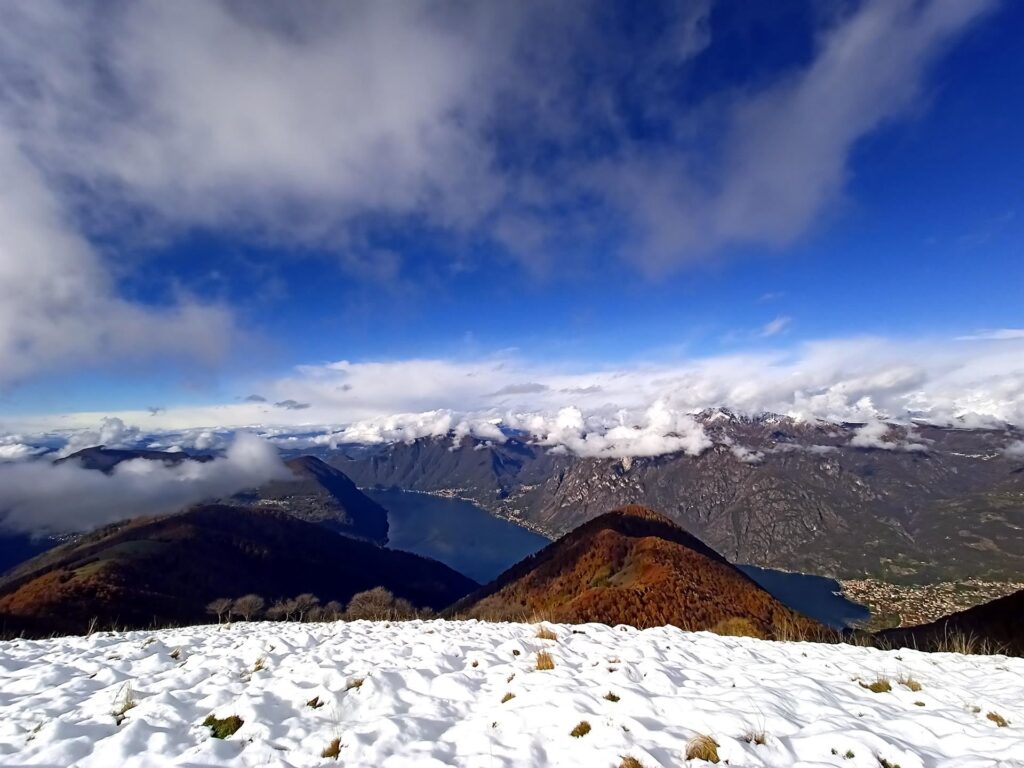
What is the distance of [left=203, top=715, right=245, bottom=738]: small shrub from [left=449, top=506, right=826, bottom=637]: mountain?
3575cm

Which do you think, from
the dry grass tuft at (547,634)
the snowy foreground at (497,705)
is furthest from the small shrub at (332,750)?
the dry grass tuft at (547,634)

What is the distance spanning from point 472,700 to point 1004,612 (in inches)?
2748

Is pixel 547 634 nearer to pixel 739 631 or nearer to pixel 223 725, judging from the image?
pixel 223 725

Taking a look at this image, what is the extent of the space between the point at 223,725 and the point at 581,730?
521 cm

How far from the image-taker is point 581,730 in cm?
659

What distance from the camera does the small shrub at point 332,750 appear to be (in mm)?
6137

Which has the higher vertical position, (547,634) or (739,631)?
(547,634)

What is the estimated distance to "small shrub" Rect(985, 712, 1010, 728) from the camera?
7539 mm

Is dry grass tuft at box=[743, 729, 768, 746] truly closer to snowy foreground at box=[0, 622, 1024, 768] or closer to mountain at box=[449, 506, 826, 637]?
snowy foreground at box=[0, 622, 1024, 768]

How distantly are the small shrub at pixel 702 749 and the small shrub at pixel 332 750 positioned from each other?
4.45 m

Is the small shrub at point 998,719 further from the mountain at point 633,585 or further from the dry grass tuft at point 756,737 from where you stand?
the mountain at point 633,585

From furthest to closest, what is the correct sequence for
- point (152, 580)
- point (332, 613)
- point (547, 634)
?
point (152, 580) → point (332, 613) → point (547, 634)

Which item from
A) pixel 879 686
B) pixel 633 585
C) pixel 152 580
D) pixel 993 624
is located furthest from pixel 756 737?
pixel 152 580

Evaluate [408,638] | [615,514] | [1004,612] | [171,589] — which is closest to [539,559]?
[615,514]
